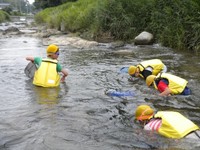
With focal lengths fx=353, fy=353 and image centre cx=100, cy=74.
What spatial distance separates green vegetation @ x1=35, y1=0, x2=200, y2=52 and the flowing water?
292 cm

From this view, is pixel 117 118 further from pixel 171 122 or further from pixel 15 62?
pixel 15 62

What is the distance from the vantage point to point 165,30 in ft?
51.8

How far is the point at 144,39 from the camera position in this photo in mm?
17156

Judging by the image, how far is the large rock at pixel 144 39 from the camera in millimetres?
17125

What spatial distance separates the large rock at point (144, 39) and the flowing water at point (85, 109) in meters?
4.94

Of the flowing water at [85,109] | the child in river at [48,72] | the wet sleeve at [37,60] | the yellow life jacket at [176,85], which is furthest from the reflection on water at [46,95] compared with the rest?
the yellow life jacket at [176,85]

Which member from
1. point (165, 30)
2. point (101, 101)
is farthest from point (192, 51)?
point (101, 101)

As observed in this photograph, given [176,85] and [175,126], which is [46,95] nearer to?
[176,85]

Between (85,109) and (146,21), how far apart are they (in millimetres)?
12286

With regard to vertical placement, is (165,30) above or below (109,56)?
above

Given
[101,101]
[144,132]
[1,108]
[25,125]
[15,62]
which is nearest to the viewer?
[144,132]

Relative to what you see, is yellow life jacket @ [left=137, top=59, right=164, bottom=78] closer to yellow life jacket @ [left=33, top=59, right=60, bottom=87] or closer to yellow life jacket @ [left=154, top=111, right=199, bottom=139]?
yellow life jacket @ [left=33, top=59, right=60, bottom=87]

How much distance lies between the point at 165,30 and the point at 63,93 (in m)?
8.81

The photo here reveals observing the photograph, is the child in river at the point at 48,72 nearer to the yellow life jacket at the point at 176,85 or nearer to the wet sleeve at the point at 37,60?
the wet sleeve at the point at 37,60
